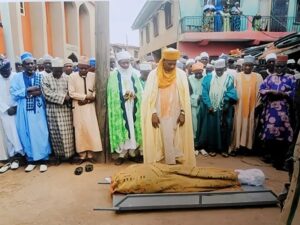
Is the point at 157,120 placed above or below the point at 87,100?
below

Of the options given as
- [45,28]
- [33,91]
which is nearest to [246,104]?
[33,91]

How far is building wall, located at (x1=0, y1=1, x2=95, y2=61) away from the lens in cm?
562

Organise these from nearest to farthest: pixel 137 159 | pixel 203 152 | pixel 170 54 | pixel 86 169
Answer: pixel 170 54, pixel 86 169, pixel 137 159, pixel 203 152

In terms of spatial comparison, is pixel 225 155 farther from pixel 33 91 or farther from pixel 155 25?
pixel 155 25

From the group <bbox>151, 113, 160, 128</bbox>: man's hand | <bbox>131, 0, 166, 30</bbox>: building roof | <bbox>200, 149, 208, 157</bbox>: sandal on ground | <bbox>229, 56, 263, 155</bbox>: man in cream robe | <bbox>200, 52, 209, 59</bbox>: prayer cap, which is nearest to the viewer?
<bbox>151, 113, 160, 128</bbox>: man's hand

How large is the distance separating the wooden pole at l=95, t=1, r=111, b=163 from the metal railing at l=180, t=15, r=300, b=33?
1452 mm

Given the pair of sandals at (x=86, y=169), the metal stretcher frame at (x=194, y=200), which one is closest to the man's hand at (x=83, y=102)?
the pair of sandals at (x=86, y=169)

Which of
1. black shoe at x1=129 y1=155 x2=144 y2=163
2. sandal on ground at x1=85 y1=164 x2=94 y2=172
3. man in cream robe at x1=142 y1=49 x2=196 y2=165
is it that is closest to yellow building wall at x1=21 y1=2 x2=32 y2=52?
sandal on ground at x1=85 y1=164 x2=94 y2=172

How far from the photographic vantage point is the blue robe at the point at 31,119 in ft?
12.6

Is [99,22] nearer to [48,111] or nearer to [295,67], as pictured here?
[48,111]

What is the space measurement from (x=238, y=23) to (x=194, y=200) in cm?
260

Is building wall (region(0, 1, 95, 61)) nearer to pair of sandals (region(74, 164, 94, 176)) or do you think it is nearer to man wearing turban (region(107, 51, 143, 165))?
man wearing turban (region(107, 51, 143, 165))

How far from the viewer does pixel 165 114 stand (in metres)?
3.43

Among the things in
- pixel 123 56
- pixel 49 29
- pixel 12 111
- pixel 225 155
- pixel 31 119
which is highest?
pixel 49 29
